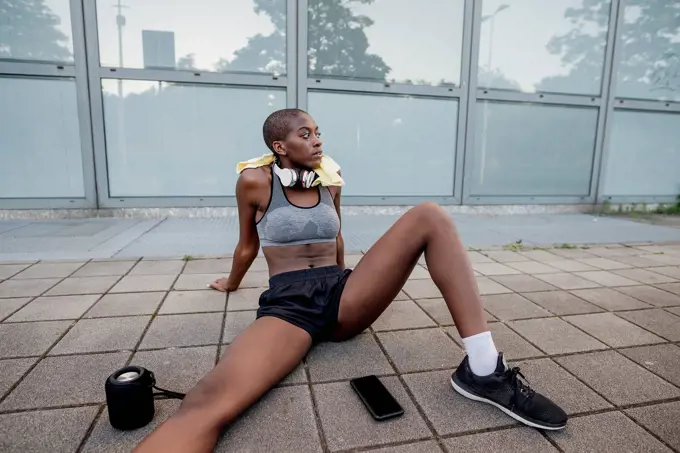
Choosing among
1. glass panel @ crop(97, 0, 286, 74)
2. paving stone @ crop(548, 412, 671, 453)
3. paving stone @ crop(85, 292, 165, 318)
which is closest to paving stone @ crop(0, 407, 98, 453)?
paving stone @ crop(85, 292, 165, 318)

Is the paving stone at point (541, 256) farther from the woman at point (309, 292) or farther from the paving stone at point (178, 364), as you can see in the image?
the paving stone at point (178, 364)

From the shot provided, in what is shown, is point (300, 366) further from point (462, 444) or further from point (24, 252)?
point (24, 252)

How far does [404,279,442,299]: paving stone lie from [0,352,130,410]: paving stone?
1.93 metres

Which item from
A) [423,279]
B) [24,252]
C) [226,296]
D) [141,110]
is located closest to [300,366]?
[226,296]

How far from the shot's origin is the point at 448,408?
176 centimetres

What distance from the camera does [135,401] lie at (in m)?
1.58

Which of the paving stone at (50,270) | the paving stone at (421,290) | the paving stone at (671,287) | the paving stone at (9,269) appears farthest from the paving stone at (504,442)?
the paving stone at (9,269)

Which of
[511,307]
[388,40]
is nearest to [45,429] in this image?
[511,307]

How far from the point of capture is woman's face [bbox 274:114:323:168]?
215 centimetres

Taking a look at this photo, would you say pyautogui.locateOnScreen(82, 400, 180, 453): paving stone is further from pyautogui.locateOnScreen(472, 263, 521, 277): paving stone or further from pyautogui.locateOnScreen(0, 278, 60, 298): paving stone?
pyautogui.locateOnScreen(472, 263, 521, 277): paving stone

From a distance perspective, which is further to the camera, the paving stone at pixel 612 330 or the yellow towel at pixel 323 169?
the paving stone at pixel 612 330

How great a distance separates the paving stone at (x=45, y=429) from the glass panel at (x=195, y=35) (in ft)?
17.3

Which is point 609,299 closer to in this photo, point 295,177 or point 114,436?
point 295,177

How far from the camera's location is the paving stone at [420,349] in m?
2.12
